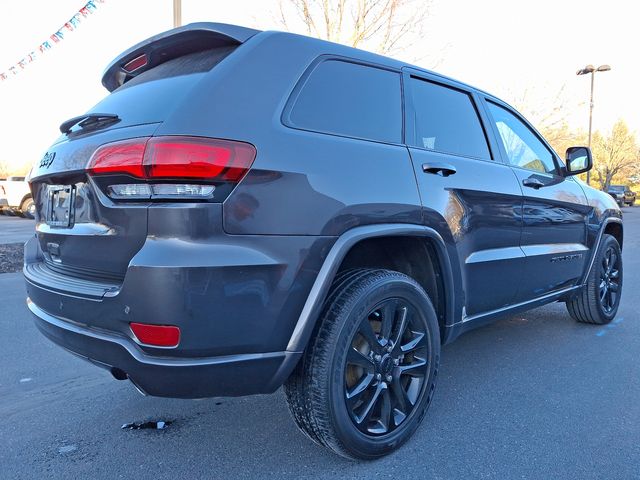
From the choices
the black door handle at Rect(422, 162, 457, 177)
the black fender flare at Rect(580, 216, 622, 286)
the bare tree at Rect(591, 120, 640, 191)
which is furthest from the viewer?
the bare tree at Rect(591, 120, 640, 191)

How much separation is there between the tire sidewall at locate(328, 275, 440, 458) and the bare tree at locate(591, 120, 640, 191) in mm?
59091

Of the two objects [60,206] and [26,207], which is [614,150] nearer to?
[26,207]

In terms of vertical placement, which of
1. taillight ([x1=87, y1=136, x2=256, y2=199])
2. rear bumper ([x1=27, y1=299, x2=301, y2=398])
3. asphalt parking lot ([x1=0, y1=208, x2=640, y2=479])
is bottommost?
asphalt parking lot ([x1=0, y1=208, x2=640, y2=479])

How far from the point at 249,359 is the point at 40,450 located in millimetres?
1301

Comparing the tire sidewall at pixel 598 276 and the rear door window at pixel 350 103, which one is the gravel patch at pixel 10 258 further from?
the tire sidewall at pixel 598 276

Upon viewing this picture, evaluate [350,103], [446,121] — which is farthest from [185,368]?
[446,121]

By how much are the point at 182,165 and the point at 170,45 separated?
1012 mm

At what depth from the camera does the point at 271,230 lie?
6.26 ft

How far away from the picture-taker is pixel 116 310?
1.89 m

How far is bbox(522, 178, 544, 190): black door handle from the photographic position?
133 inches

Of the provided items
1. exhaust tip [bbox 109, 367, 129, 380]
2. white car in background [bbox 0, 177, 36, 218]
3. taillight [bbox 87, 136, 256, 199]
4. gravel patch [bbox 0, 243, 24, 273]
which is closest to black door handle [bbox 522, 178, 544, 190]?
taillight [bbox 87, 136, 256, 199]

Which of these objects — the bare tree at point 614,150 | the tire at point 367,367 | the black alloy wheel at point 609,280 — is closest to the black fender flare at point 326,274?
the tire at point 367,367

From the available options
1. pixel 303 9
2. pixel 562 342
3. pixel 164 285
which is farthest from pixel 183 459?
pixel 303 9

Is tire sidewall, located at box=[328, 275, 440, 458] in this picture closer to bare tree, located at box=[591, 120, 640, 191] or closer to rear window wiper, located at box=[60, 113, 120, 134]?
rear window wiper, located at box=[60, 113, 120, 134]
